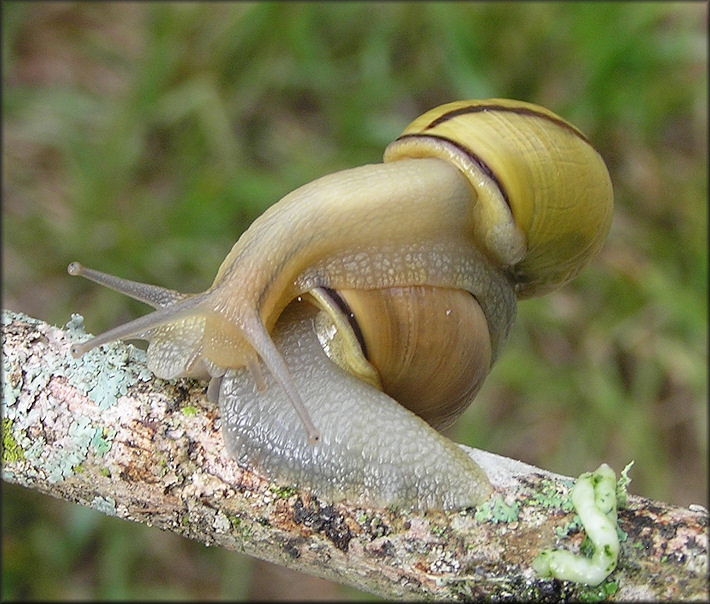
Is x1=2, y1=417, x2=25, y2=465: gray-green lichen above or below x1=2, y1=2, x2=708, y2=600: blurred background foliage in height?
below

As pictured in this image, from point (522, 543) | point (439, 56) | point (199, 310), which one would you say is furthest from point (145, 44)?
point (522, 543)

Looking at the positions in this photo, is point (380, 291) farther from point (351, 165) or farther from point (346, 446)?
point (351, 165)

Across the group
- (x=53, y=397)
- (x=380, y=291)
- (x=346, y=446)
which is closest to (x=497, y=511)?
(x=346, y=446)

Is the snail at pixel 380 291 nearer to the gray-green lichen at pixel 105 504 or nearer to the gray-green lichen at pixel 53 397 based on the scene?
the gray-green lichen at pixel 53 397

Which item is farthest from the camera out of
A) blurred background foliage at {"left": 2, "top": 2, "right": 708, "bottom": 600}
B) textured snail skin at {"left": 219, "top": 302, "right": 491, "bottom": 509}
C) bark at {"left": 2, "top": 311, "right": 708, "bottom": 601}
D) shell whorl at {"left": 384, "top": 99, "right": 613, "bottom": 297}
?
blurred background foliage at {"left": 2, "top": 2, "right": 708, "bottom": 600}

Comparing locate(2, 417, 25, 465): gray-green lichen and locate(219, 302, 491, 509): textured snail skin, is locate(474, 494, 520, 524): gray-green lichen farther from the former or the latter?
locate(2, 417, 25, 465): gray-green lichen

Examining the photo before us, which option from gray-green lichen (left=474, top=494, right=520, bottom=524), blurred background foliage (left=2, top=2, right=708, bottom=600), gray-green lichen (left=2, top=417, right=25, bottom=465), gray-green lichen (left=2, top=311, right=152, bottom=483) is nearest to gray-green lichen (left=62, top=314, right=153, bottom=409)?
gray-green lichen (left=2, top=311, right=152, bottom=483)

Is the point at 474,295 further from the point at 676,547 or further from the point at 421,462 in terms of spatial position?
the point at 676,547
